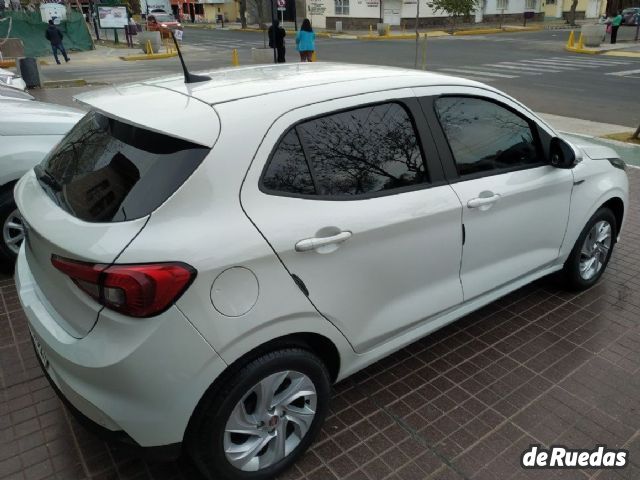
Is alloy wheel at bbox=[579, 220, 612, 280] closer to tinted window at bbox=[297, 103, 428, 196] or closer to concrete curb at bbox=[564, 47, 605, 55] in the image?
tinted window at bbox=[297, 103, 428, 196]

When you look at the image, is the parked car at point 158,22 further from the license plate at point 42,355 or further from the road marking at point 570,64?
the license plate at point 42,355

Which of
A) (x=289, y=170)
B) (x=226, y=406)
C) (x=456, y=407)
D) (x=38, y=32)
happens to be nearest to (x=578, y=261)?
(x=456, y=407)

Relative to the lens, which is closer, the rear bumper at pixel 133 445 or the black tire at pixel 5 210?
the rear bumper at pixel 133 445

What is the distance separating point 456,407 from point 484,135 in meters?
1.57

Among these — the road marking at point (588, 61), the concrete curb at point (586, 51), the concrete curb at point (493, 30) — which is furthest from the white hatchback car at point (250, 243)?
the concrete curb at point (493, 30)

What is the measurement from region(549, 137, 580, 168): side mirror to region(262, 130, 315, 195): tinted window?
1.85 m

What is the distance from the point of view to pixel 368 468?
2.57 m

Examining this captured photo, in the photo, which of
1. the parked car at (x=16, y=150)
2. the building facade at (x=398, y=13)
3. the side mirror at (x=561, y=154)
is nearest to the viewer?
the side mirror at (x=561, y=154)

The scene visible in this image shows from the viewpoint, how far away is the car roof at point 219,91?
225 centimetres

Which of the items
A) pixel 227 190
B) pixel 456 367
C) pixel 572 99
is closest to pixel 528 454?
pixel 456 367

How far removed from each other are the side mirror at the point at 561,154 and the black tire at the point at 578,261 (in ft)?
2.26

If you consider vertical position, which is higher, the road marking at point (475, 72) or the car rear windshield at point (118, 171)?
the car rear windshield at point (118, 171)

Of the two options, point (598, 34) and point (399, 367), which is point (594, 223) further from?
point (598, 34)

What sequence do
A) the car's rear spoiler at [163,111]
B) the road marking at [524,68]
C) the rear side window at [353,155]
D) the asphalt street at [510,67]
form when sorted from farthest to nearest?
the road marking at [524,68]
the asphalt street at [510,67]
the rear side window at [353,155]
the car's rear spoiler at [163,111]
